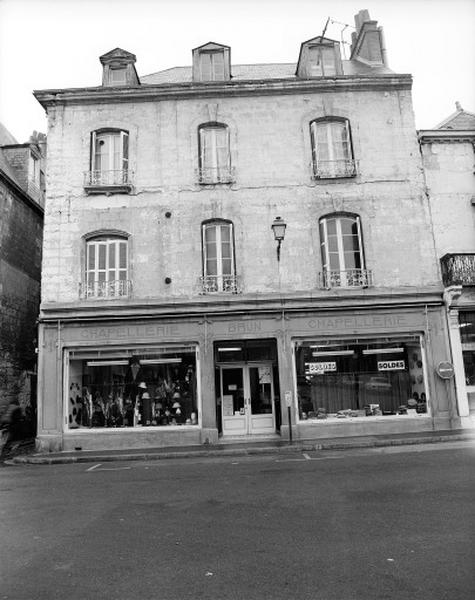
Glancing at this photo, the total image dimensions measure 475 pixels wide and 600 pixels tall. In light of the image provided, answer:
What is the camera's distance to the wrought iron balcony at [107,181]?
15.7 meters

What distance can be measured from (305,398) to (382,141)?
8251 mm

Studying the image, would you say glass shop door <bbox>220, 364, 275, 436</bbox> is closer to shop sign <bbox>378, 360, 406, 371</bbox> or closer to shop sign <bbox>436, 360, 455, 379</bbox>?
shop sign <bbox>378, 360, 406, 371</bbox>

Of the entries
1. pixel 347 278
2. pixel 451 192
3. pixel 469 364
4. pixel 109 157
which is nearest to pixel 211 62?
pixel 109 157

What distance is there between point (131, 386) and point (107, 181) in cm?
626

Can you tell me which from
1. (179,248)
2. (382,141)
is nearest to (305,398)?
(179,248)

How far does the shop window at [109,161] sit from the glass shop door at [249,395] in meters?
6.50


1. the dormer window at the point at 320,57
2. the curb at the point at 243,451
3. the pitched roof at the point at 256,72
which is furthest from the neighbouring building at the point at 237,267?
the pitched roof at the point at 256,72

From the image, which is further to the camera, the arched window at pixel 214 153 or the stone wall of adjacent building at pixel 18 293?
the stone wall of adjacent building at pixel 18 293

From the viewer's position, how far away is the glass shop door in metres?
15.3

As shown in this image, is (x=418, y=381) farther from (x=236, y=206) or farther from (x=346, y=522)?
(x=346, y=522)

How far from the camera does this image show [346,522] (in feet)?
19.6

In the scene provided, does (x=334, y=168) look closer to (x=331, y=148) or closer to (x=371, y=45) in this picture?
(x=331, y=148)

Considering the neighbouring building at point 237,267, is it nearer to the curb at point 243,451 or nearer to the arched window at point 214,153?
the arched window at point 214,153

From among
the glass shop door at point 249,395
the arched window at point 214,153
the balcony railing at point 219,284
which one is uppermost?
the arched window at point 214,153
